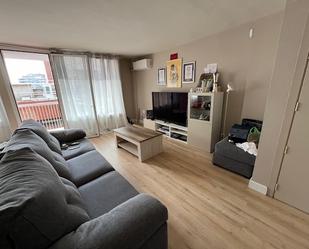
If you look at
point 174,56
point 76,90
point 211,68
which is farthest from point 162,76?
point 76,90

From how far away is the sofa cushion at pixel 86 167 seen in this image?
1593mm

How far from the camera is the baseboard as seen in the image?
188cm

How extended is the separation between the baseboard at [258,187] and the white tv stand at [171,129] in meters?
1.60

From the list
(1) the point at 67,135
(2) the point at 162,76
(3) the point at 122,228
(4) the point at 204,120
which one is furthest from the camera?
(2) the point at 162,76

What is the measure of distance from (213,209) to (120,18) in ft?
8.49

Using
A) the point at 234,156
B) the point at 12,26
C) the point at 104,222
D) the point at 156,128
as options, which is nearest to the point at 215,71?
the point at 234,156

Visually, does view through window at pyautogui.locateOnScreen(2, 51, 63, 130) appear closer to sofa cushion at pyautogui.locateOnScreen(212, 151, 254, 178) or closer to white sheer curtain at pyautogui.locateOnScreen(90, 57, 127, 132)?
white sheer curtain at pyautogui.locateOnScreen(90, 57, 127, 132)

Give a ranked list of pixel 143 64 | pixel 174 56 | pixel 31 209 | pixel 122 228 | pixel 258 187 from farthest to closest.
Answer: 1. pixel 143 64
2. pixel 174 56
3. pixel 258 187
4. pixel 122 228
5. pixel 31 209

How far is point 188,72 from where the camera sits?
340 centimetres

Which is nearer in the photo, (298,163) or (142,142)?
(298,163)

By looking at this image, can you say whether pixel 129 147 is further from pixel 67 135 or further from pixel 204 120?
pixel 204 120

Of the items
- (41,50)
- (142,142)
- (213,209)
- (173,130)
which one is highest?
(41,50)

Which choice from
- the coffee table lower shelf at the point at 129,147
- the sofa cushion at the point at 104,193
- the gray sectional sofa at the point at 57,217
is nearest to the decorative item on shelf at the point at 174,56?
the coffee table lower shelf at the point at 129,147

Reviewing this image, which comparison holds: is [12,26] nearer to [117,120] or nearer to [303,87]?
[117,120]
